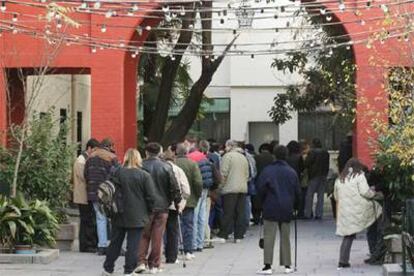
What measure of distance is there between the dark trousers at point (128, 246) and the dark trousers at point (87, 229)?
3.05 meters

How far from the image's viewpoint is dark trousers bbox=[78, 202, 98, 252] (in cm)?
1527

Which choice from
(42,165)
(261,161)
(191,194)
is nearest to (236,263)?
(191,194)

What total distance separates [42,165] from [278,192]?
181 inches

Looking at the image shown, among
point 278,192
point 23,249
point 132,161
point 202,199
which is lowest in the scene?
point 23,249

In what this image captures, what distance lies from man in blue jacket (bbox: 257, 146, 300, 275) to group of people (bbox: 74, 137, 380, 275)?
14 mm

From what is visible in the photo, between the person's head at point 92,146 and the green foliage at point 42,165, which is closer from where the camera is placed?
the person's head at point 92,146

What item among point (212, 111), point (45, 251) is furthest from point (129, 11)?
point (212, 111)

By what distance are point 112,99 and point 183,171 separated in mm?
4776

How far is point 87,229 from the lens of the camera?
15414mm

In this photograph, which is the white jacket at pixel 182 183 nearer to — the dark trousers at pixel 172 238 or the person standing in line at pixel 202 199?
the dark trousers at pixel 172 238

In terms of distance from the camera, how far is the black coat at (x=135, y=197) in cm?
1198

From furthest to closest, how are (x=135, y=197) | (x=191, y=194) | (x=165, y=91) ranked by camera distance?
(x=165, y=91) → (x=191, y=194) → (x=135, y=197)

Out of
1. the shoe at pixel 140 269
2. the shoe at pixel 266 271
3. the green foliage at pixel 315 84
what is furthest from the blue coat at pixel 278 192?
the green foliage at pixel 315 84

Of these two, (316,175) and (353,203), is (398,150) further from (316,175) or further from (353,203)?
(316,175)
